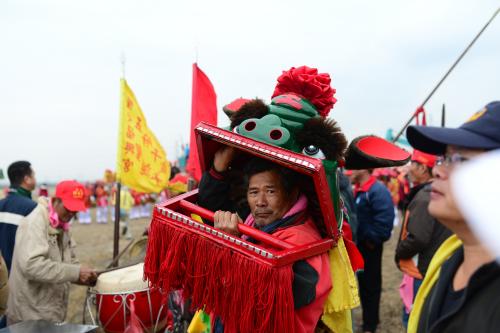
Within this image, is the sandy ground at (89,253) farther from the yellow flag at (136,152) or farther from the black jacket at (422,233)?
the black jacket at (422,233)

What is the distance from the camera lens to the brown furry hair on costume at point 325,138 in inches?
74.7

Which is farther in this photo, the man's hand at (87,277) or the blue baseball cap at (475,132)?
the man's hand at (87,277)

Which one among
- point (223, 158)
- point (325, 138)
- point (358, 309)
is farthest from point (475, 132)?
point (358, 309)

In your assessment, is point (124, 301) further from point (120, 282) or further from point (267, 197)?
point (267, 197)

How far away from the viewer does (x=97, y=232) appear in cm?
1528

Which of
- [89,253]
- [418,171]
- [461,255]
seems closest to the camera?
[461,255]

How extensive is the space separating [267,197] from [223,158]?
0.33 metres

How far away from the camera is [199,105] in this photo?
4.02 meters

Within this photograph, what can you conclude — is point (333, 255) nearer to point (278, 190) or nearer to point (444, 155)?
point (278, 190)

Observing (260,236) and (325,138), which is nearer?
(260,236)

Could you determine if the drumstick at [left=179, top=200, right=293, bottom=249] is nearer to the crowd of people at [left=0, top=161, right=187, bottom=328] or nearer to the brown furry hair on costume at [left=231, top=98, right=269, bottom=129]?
the brown furry hair on costume at [left=231, top=98, right=269, bottom=129]

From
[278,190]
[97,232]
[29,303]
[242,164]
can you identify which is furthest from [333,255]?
[97,232]

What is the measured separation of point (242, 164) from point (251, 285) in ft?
2.72

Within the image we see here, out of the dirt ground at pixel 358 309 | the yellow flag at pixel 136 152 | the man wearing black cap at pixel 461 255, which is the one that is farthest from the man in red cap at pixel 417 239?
the yellow flag at pixel 136 152
